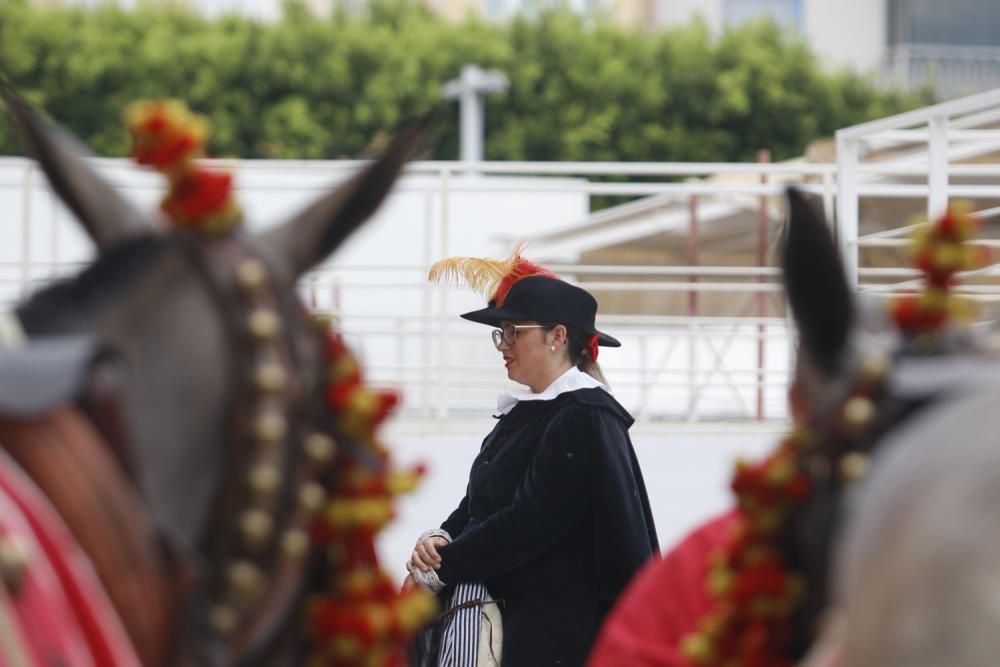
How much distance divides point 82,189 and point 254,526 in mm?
421

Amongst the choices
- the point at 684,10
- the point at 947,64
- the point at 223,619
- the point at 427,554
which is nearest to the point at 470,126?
the point at 684,10

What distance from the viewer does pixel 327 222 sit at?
1.56m

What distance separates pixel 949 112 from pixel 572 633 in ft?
9.15

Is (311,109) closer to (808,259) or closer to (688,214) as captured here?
(688,214)

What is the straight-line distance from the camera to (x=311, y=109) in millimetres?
17859

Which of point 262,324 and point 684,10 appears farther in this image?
point 684,10

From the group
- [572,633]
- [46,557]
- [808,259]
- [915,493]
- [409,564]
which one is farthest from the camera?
[409,564]

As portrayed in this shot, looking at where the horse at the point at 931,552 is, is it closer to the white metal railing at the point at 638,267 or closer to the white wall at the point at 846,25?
the white metal railing at the point at 638,267

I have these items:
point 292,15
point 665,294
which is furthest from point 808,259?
point 292,15

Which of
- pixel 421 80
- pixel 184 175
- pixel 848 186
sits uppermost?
pixel 421 80

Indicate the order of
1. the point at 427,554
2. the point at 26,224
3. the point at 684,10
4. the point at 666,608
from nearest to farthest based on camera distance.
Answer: the point at 666,608 → the point at 427,554 → the point at 26,224 → the point at 684,10

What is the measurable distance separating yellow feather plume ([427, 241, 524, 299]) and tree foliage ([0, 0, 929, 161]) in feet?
42.8

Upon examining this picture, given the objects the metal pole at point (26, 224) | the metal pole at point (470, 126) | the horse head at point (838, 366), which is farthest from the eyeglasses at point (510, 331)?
the metal pole at point (470, 126)

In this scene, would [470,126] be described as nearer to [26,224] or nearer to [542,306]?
[26,224]
